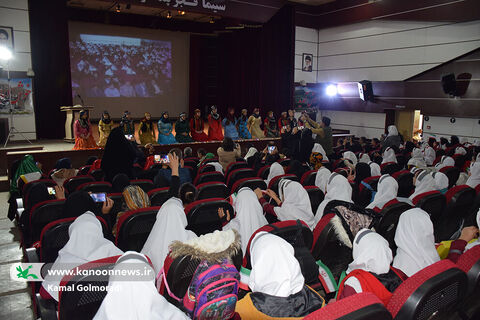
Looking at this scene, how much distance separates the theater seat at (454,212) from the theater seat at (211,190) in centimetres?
230

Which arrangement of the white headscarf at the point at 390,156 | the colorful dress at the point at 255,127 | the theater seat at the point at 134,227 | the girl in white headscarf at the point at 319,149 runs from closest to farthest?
the theater seat at the point at 134,227
the white headscarf at the point at 390,156
the girl in white headscarf at the point at 319,149
the colorful dress at the point at 255,127

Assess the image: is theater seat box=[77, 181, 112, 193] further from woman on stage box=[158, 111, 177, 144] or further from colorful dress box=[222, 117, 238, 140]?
colorful dress box=[222, 117, 238, 140]

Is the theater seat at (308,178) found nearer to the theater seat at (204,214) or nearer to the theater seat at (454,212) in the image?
the theater seat at (454,212)

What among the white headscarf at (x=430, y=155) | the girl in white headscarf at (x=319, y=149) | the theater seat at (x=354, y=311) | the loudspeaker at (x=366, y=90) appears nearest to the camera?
the theater seat at (x=354, y=311)

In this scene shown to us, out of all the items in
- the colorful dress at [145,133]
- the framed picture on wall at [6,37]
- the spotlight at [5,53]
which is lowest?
the colorful dress at [145,133]

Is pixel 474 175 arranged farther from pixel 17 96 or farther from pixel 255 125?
pixel 17 96

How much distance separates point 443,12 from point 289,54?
499cm

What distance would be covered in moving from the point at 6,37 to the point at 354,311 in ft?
36.3

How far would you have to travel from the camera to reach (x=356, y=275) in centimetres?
193

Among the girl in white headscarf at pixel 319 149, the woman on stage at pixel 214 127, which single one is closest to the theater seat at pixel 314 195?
Result: the girl in white headscarf at pixel 319 149

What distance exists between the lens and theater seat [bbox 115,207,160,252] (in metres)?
2.78

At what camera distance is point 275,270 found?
189 cm

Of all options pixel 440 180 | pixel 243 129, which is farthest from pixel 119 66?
pixel 440 180

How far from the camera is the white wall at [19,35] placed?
371 inches
